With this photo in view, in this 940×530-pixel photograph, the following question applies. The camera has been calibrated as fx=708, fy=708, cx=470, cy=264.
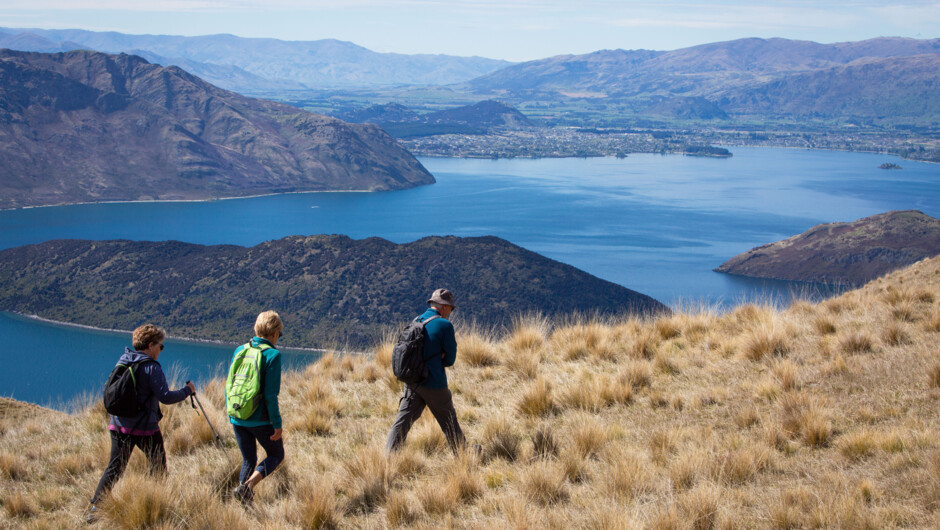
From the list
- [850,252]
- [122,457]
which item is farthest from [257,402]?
[850,252]

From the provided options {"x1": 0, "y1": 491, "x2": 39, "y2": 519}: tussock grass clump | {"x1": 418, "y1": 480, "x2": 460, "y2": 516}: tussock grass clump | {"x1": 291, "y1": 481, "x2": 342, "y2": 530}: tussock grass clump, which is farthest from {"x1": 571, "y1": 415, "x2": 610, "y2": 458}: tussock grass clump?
{"x1": 0, "y1": 491, "x2": 39, "y2": 519}: tussock grass clump

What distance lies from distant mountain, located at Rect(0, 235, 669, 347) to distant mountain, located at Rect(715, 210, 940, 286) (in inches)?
1088

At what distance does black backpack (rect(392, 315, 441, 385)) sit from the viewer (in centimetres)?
532

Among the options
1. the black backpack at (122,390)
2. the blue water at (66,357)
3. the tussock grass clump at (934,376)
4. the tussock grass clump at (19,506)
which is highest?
the black backpack at (122,390)

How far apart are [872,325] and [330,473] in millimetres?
6584

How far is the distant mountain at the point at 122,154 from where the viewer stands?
154m

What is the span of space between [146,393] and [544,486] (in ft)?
9.28

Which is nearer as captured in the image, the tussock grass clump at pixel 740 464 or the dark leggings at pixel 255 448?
the tussock grass clump at pixel 740 464

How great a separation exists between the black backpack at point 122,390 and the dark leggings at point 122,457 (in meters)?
0.26

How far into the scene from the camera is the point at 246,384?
4.86m

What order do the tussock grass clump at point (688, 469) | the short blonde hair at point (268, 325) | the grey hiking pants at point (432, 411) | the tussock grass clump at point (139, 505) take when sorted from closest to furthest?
the tussock grass clump at point (139, 505) → the tussock grass clump at point (688, 469) → the short blonde hair at point (268, 325) → the grey hiking pants at point (432, 411)

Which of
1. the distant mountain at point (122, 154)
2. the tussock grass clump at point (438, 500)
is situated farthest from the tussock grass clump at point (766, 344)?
the distant mountain at point (122, 154)

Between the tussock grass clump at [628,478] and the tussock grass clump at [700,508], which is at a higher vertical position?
the tussock grass clump at [700,508]

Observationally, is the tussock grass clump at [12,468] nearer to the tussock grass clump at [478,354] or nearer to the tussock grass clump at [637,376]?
the tussock grass clump at [478,354]
